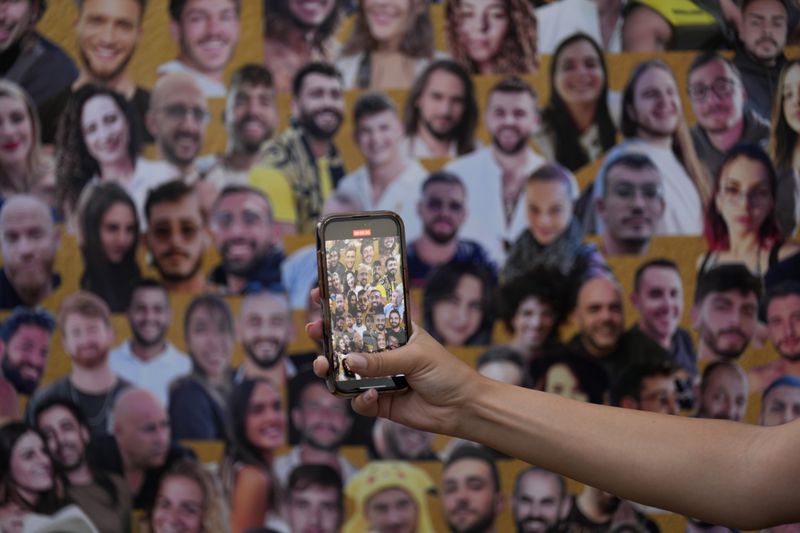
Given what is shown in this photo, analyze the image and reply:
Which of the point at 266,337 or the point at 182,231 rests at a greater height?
the point at 182,231

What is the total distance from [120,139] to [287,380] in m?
0.55

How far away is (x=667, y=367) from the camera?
1.65 meters

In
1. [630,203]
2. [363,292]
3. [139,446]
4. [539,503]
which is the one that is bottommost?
[539,503]

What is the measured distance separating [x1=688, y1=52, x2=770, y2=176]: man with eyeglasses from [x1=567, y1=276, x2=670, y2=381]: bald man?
0.97 ft

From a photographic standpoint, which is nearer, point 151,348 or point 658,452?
point 658,452

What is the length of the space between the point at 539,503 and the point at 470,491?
13 cm

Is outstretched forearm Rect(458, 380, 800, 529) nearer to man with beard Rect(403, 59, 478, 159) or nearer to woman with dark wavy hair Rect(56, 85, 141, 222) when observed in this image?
man with beard Rect(403, 59, 478, 159)

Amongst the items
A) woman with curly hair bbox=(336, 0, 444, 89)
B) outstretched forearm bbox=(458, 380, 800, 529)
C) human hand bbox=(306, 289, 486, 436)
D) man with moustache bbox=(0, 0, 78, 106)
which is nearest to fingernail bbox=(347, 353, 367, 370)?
human hand bbox=(306, 289, 486, 436)

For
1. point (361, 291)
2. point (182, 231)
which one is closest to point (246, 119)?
point (182, 231)

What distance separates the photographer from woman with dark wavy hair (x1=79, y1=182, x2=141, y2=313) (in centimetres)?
169

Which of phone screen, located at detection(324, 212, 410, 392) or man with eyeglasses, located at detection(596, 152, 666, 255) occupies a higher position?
man with eyeglasses, located at detection(596, 152, 666, 255)

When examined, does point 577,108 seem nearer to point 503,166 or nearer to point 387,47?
point 503,166

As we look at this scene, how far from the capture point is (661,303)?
1652 mm

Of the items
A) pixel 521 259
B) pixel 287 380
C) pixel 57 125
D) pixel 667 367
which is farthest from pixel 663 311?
pixel 57 125
